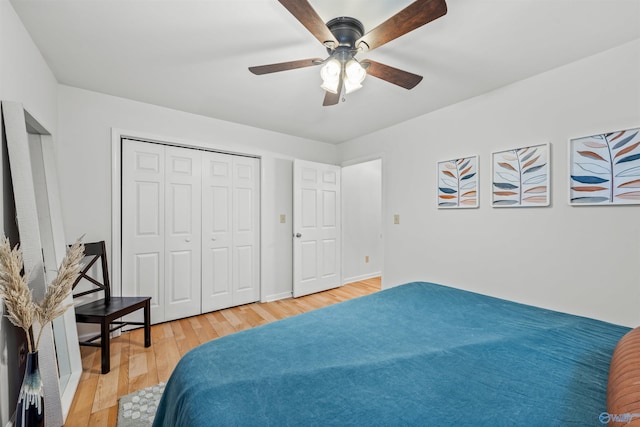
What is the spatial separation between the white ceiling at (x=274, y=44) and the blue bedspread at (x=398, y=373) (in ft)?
5.71

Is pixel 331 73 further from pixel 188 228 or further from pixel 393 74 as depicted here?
pixel 188 228

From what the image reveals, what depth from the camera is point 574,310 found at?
2.10 m

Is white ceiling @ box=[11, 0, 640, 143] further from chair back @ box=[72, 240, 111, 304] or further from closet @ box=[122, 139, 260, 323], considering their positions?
chair back @ box=[72, 240, 111, 304]

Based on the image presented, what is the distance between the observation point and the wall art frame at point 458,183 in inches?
107

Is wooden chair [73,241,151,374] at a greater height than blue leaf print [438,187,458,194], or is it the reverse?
blue leaf print [438,187,458,194]

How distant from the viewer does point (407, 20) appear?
4.21 ft

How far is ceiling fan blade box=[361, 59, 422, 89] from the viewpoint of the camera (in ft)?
5.50

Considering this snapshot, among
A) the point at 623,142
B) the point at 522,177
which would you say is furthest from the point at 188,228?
the point at 623,142

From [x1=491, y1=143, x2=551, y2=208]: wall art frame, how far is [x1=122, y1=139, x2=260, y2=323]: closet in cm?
274

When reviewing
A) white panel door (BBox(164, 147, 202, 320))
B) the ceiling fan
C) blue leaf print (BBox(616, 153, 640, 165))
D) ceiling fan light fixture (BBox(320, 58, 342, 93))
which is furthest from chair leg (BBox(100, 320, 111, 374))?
blue leaf print (BBox(616, 153, 640, 165))

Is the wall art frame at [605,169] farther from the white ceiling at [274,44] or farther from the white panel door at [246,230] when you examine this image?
the white panel door at [246,230]

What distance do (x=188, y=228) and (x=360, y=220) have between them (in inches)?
112

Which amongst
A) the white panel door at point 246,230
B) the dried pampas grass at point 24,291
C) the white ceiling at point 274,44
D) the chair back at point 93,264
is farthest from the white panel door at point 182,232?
the dried pampas grass at point 24,291

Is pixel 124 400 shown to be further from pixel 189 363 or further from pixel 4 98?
pixel 4 98
